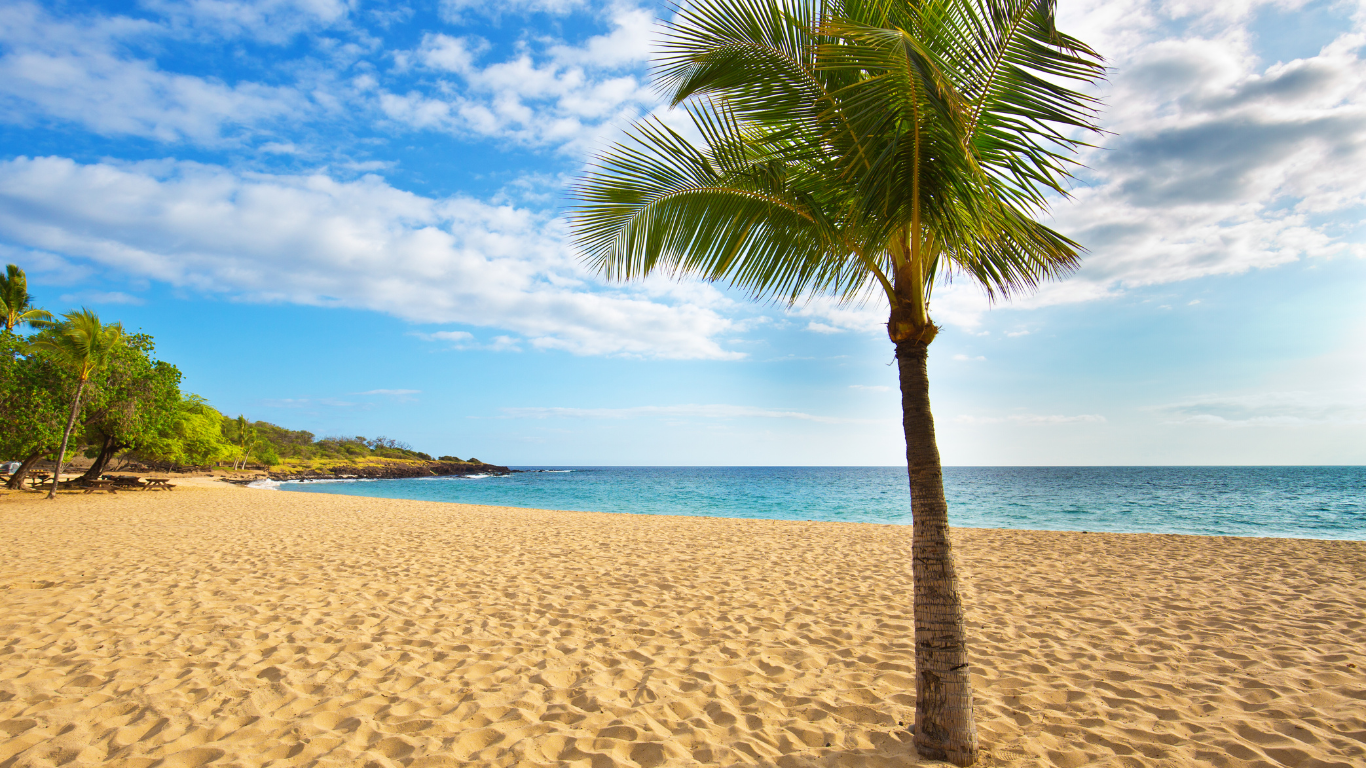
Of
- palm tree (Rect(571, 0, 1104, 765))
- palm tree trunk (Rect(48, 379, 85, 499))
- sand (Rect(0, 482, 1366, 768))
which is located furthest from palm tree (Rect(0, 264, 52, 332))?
palm tree (Rect(571, 0, 1104, 765))

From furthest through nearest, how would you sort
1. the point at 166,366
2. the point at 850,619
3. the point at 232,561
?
the point at 166,366, the point at 232,561, the point at 850,619

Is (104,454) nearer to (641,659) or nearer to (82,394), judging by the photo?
(82,394)

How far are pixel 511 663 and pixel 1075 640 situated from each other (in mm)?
4758

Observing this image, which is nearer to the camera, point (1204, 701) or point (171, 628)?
point (1204, 701)

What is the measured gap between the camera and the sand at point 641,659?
304cm

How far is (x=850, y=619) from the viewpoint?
5453 mm

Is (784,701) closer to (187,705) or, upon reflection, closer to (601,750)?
(601,750)

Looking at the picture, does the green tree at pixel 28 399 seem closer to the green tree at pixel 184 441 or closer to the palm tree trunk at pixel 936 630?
the green tree at pixel 184 441

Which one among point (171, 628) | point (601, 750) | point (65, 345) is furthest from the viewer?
point (65, 345)

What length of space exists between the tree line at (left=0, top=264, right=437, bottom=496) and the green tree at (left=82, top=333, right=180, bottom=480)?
3 cm

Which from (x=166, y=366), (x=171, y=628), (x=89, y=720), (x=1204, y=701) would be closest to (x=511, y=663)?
(x=89, y=720)

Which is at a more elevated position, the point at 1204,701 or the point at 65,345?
the point at 65,345

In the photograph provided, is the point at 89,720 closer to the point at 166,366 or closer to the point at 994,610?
the point at 994,610

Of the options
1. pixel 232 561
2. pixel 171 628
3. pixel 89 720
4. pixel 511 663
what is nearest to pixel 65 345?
pixel 232 561
